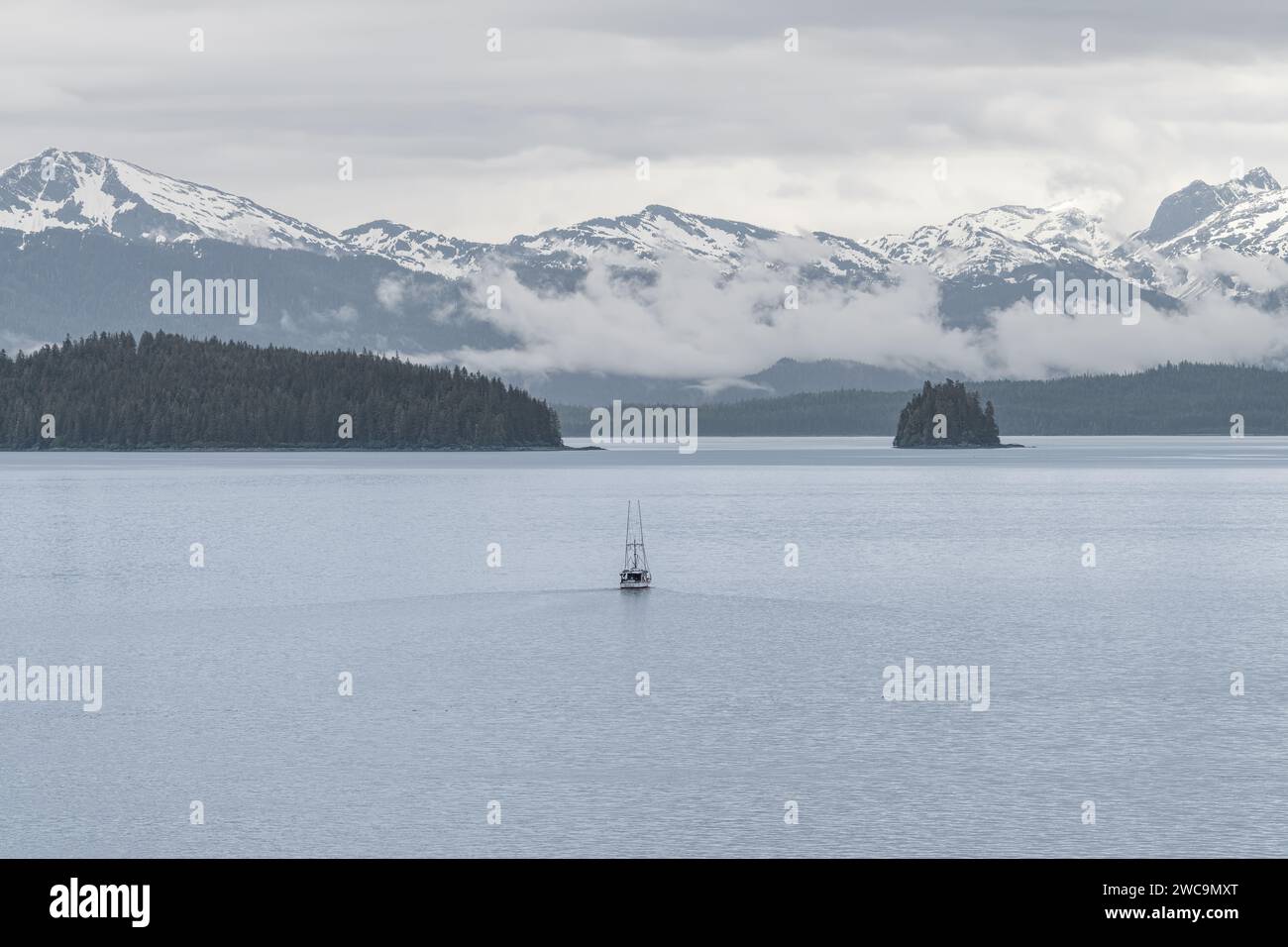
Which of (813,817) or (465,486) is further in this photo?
(465,486)

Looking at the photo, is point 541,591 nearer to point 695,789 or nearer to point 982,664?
point 982,664

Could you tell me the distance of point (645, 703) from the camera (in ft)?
154

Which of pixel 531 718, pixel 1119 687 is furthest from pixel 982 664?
pixel 531 718

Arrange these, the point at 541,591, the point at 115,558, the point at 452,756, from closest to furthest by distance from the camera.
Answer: the point at 452,756
the point at 541,591
the point at 115,558

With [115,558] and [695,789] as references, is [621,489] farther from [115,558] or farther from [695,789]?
[695,789]

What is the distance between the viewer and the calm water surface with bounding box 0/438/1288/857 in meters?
33.2

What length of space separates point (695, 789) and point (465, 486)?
6344 inches

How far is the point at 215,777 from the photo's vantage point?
37.5 metres

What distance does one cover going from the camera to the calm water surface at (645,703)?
33.2 meters

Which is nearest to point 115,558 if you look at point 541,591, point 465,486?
point 541,591

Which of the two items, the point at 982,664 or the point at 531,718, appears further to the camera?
the point at 982,664
